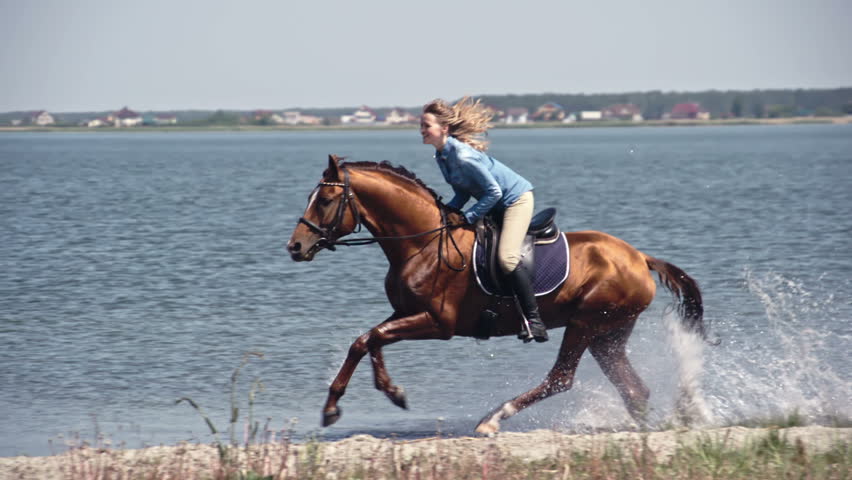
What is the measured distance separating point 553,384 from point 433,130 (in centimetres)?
234

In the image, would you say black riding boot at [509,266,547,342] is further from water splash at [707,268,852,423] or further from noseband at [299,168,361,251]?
water splash at [707,268,852,423]

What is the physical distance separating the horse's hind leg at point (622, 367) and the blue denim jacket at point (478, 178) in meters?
1.49

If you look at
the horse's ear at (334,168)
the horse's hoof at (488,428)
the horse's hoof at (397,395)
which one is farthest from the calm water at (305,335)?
the horse's ear at (334,168)

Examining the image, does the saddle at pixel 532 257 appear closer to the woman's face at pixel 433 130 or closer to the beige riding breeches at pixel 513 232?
the beige riding breeches at pixel 513 232

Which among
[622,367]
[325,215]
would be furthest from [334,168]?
[622,367]

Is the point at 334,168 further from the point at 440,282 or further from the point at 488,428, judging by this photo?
the point at 488,428

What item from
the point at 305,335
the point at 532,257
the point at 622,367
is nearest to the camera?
the point at 532,257

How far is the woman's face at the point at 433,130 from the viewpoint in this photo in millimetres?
8469

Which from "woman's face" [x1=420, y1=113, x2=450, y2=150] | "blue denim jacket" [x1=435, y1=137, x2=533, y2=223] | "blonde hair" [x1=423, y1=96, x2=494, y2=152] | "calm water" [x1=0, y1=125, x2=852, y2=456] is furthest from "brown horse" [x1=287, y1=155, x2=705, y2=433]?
→ "calm water" [x1=0, y1=125, x2=852, y2=456]

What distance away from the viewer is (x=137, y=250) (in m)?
23.6

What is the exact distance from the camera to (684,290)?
9.55 m

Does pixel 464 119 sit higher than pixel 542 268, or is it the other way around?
pixel 464 119

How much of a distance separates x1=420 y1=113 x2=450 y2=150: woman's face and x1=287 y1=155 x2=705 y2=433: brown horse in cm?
45

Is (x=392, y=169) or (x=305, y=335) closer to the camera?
(x=392, y=169)
